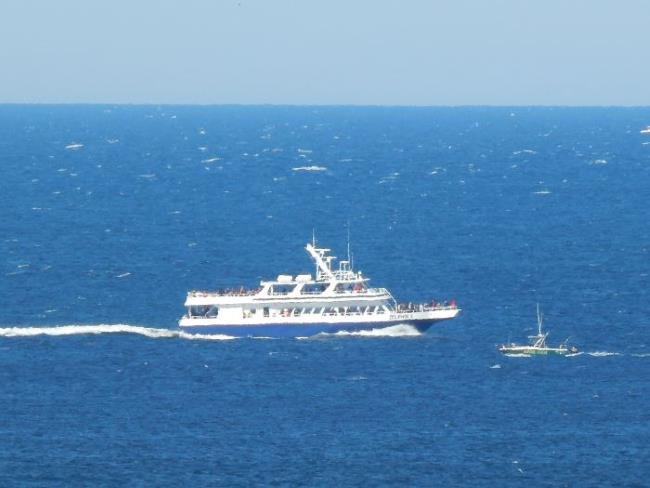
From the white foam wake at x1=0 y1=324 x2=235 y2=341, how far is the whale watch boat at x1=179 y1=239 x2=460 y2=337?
623mm

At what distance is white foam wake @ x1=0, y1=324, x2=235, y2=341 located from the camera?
144750 millimetres

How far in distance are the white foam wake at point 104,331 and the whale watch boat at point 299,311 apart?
24.5 inches

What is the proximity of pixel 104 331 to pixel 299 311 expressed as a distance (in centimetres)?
1551

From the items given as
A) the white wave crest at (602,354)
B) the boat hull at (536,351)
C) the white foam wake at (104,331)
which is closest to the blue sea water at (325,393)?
the white foam wake at (104,331)

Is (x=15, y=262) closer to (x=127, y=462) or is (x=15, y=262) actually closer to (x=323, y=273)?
(x=323, y=273)

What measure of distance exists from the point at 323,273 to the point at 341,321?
4.47 metres

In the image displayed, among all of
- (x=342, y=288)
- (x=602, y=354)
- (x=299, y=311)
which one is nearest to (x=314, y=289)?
(x=342, y=288)

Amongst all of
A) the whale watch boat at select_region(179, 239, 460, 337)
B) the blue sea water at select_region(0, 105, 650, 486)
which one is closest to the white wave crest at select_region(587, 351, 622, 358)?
the blue sea water at select_region(0, 105, 650, 486)

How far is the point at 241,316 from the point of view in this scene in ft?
477

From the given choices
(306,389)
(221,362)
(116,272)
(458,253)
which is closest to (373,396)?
(306,389)

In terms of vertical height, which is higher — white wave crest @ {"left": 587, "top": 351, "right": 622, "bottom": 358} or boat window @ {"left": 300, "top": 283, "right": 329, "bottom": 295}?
boat window @ {"left": 300, "top": 283, "right": 329, "bottom": 295}

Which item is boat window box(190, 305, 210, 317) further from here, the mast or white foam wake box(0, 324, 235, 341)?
the mast

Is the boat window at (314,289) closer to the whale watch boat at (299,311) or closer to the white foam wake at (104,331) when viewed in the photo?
the whale watch boat at (299,311)

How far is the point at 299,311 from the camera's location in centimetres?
14575
